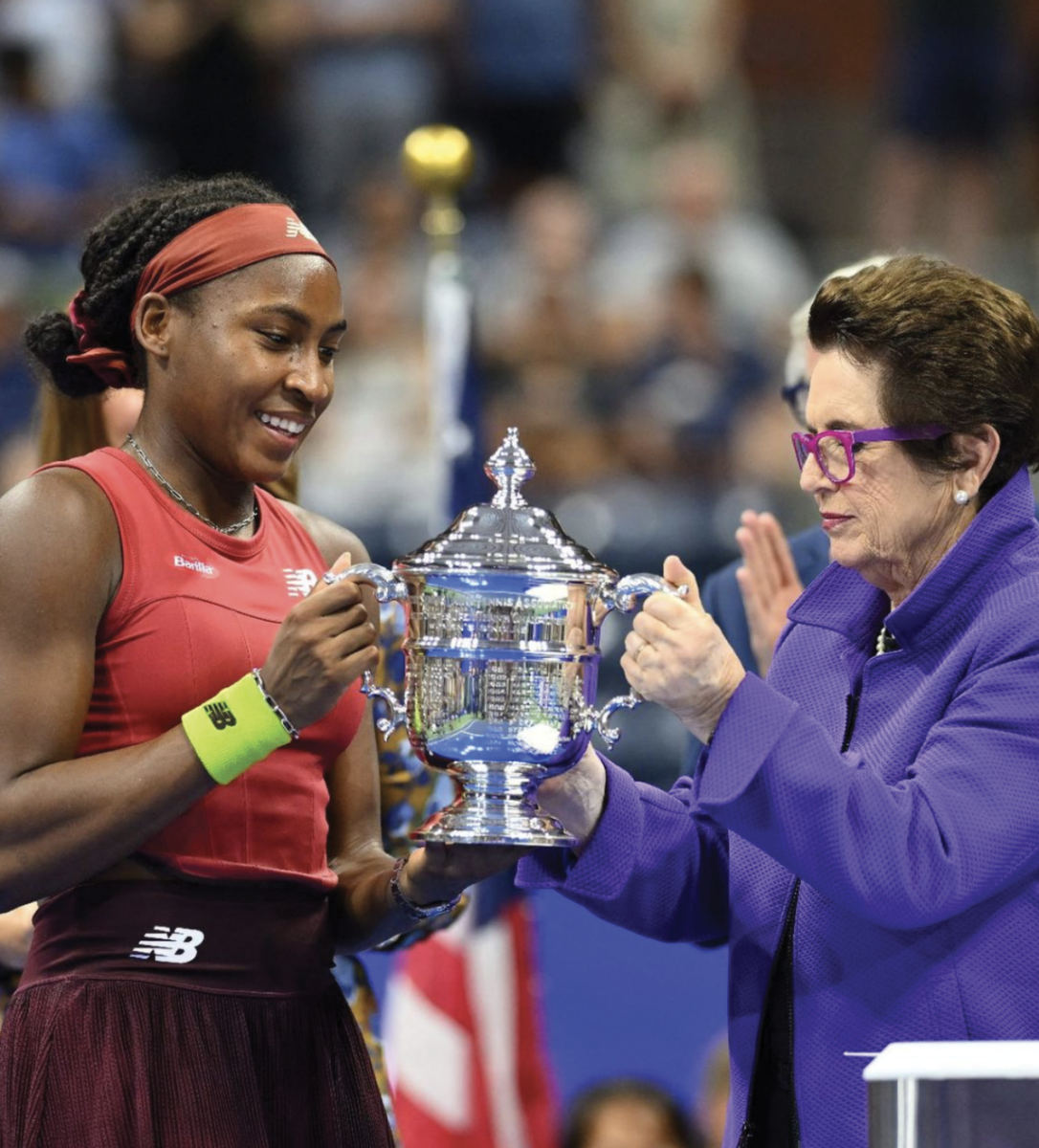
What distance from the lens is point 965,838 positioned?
1972 millimetres

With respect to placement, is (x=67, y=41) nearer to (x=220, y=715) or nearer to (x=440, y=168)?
(x=440, y=168)

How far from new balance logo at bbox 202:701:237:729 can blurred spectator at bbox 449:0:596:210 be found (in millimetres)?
5620

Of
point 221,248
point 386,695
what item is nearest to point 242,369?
point 221,248

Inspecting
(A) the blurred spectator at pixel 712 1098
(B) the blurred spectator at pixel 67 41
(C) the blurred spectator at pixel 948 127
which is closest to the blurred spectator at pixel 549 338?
(C) the blurred spectator at pixel 948 127

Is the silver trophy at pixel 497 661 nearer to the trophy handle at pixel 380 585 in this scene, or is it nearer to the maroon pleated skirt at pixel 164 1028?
the trophy handle at pixel 380 585

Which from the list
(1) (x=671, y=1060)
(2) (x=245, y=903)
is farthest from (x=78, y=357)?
(1) (x=671, y=1060)

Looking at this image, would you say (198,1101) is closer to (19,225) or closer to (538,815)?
(538,815)

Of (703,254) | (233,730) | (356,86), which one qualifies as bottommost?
(233,730)

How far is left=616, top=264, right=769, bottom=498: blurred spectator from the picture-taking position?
620cm

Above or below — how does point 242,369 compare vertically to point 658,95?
below

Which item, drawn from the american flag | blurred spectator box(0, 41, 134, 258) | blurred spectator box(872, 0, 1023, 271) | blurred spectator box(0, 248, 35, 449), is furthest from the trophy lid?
blurred spectator box(872, 0, 1023, 271)

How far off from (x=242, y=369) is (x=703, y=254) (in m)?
4.95

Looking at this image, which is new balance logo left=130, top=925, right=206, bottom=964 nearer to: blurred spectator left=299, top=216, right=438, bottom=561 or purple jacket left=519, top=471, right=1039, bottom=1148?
purple jacket left=519, top=471, right=1039, bottom=1148

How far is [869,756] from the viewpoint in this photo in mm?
2172
